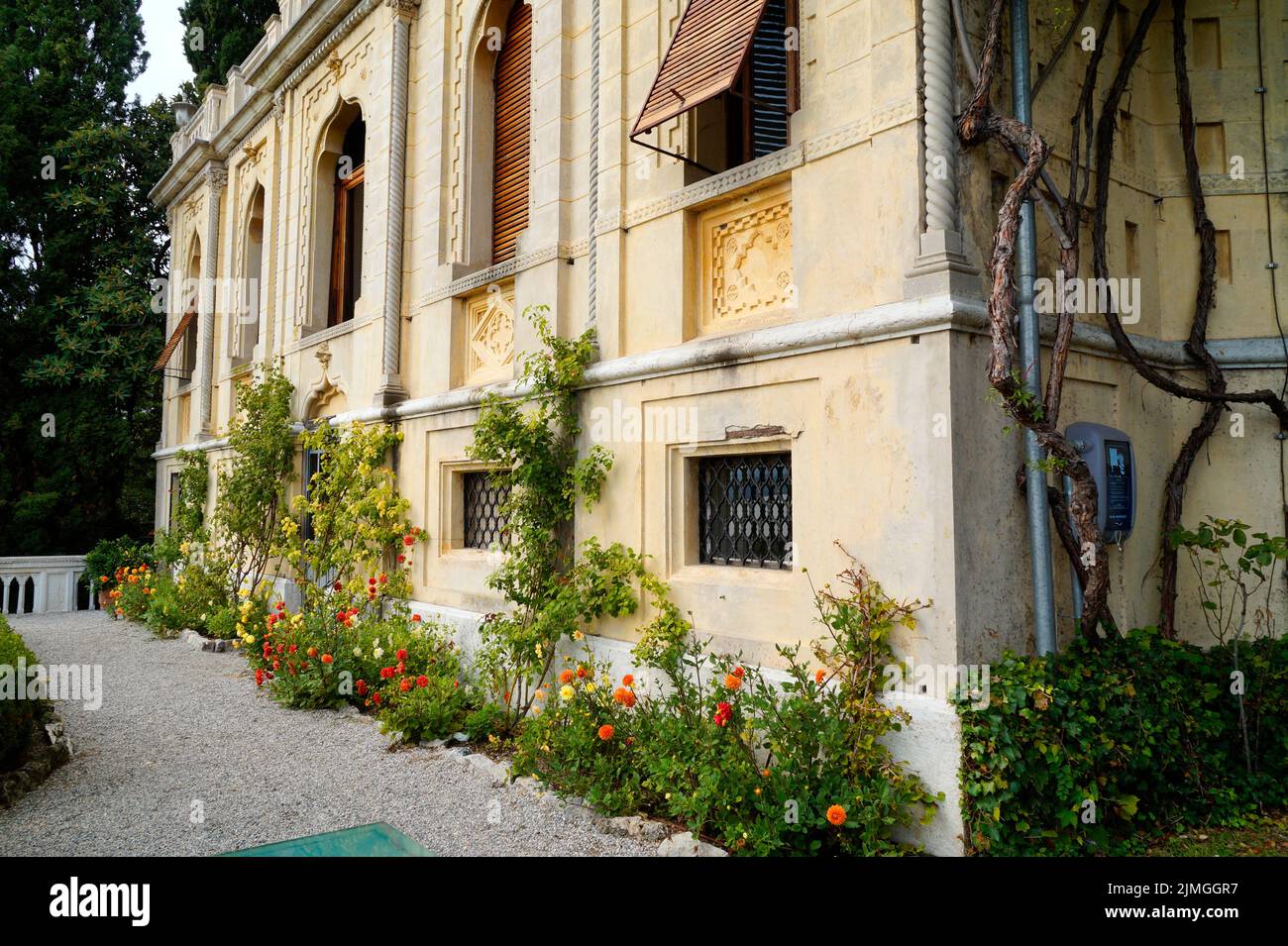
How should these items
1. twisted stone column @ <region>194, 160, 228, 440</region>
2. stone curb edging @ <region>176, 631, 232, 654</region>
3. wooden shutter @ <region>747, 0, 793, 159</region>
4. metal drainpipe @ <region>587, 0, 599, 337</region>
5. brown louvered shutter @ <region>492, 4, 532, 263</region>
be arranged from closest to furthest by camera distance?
wooden shutter @ <region>747, 0, 793, 159</region>, metal drainpipe @ <region>587, 0, 599, 337</region>, brown louvered shutter @ <region>492, 4, 532, 263</region>, stone curb edging @ <region>176, 631, 232, 654</region>, twisted stone column @ <region>194, 160, 228, 440</region>

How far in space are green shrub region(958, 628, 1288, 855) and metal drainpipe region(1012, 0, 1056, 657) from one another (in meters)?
0.28

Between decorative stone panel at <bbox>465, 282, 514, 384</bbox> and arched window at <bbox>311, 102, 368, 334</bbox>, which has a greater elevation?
arched window at <bbox>311, 102, 368, 334</bbox>

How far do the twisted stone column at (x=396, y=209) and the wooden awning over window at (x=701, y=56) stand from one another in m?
4.49

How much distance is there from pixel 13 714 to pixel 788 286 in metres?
5.94

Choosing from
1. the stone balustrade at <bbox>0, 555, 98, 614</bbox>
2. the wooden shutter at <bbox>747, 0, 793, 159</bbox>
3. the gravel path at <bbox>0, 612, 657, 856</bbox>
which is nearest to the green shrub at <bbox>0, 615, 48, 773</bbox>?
the gravel path at <bbox>0, 612, 657, 856</bbox>

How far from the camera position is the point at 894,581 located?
4.70 meters

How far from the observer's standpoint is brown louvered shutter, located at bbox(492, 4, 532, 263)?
8.78 meters

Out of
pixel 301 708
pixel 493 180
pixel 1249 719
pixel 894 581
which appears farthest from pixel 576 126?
pixel 1249 719

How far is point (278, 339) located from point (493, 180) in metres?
5.72

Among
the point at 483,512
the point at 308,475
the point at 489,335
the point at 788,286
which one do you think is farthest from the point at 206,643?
the point at 788,286

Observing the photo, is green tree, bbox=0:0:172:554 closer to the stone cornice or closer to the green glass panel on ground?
the stone cornice

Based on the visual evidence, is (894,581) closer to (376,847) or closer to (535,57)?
(376,847)

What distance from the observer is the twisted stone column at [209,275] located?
16.2 m

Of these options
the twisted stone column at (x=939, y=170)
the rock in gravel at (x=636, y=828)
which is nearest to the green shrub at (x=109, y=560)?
the rock in gravel at (x=636, y=828)
